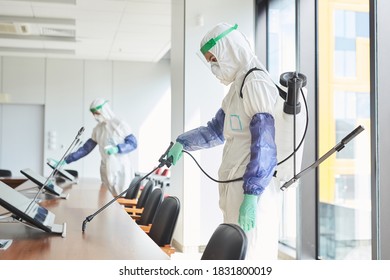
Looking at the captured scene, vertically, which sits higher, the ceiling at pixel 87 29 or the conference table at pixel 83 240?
the ceiling at pixel 87 29

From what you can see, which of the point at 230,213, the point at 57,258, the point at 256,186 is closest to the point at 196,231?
the point at 230,213

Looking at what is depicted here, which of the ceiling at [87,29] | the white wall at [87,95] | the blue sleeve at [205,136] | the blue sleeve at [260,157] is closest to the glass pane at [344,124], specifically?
the blue sleeve at [205,136]

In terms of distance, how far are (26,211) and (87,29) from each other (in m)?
5.11

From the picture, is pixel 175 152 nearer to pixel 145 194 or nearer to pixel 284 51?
pixel 145 194

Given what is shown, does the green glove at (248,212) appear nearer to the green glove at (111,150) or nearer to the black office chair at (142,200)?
the black office chair at (142,200)

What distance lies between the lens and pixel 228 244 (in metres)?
1.45

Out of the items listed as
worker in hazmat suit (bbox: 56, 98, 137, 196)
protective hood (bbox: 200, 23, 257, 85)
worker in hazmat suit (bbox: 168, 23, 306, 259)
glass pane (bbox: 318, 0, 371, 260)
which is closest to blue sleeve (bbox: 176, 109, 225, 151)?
worker in hazmat suit (bbox: 168, 23, 306, 259)

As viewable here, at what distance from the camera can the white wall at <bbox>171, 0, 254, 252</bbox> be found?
4656mm

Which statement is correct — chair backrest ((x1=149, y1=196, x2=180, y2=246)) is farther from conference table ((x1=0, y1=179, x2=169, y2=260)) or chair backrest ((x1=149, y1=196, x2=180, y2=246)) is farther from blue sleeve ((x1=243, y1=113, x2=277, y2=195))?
blue sleeve ((x1=243, y1=113, x2=277, y2=195))

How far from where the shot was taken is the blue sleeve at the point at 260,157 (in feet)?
6.96

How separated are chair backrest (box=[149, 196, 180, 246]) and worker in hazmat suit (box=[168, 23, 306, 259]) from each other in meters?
0.23

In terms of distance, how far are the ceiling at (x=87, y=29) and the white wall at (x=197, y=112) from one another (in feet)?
2.87

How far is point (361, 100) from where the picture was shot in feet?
11.0

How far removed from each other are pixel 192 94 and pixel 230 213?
2401mm
